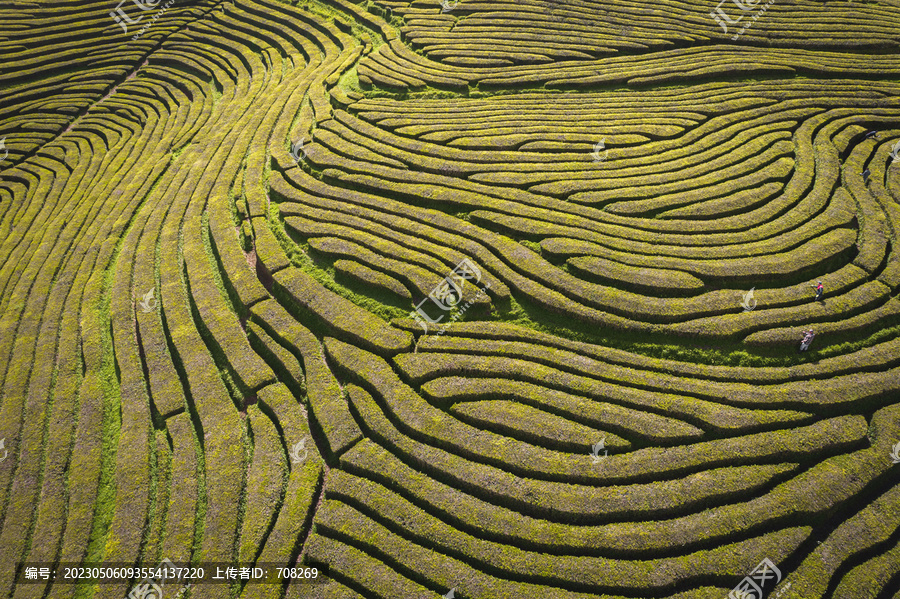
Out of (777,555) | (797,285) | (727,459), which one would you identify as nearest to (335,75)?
(797,285)

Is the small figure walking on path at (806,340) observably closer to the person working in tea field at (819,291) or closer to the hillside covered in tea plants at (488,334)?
the hillside covered in tea plants at (488,334)

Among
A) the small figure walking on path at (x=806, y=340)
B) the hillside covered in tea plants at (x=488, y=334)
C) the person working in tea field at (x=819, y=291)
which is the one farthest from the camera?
the person working in tea field at (x=819, y=291)

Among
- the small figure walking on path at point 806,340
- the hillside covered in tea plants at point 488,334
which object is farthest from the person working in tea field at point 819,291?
the small figure walking on path at point 806,340

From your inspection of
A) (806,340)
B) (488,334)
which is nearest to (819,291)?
(806,340)

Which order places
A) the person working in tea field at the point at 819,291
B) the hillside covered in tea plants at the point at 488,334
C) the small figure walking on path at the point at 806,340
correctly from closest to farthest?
the hillside covered in tea plants at the point at 488,334 → the small figure walking on path at the point at 806,340 → the person working in tea field at the point at 819,291

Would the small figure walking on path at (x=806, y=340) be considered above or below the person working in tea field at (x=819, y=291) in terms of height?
below

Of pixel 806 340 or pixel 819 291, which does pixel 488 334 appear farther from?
pixel 819 291

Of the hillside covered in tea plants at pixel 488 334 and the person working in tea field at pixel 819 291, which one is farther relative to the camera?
the person working in tea field at pixel 819 291

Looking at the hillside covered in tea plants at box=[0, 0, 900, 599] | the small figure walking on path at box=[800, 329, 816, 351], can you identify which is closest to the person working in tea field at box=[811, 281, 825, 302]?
the hillside covered in tea plants at box=[0, 0, 900, 599]

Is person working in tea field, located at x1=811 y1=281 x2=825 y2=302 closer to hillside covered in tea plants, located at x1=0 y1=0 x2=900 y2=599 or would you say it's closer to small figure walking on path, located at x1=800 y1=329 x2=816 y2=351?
hillside covered in tea plants, located at x1=0 y1=0 x2=900 y2=599
